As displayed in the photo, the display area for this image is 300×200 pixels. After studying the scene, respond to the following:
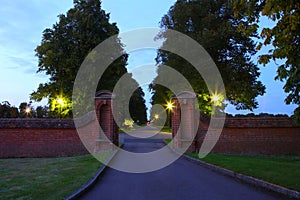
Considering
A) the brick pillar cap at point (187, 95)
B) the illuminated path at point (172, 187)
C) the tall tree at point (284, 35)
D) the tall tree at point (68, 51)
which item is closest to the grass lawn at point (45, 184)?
the illuminated path at point (172, 187)

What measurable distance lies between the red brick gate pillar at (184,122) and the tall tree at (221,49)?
1094cm

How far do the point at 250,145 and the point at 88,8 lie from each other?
2494 centimetres

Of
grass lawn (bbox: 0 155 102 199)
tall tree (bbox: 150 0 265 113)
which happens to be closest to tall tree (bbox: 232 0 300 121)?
grass lawn (bbox: 0 155 102 199)

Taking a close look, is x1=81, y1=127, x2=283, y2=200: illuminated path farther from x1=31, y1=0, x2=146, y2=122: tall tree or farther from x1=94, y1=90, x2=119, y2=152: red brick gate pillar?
x1=31, y1=0, x2=146, y2=122: tall tree

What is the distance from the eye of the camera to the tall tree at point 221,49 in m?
26.9

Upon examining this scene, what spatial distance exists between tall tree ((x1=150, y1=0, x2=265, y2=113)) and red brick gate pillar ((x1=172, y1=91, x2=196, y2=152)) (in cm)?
1094

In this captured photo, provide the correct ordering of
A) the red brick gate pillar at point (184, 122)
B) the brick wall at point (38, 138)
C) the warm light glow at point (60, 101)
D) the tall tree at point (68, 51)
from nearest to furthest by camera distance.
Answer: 1. the brick wall at point (38, 138)
2. the red brick gate pillar at point (184, 122)
3. the warm light glow at point (60, 101)
4. the tall tree at point (68, 51)

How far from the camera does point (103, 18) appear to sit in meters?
32.6

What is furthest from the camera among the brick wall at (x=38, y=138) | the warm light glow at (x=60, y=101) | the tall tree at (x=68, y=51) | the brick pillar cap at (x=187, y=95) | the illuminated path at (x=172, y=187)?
the tall tree at (x=68, y=51)

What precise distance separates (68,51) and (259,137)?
22524 mm

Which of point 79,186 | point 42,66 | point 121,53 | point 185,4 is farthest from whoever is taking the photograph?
point 121,53

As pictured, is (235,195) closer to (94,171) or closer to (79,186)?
(79,186)

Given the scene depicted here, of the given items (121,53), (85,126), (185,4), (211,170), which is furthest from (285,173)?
(121,53)

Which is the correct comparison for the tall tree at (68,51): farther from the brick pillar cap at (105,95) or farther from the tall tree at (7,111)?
the brick pillar cap at (105,95)
